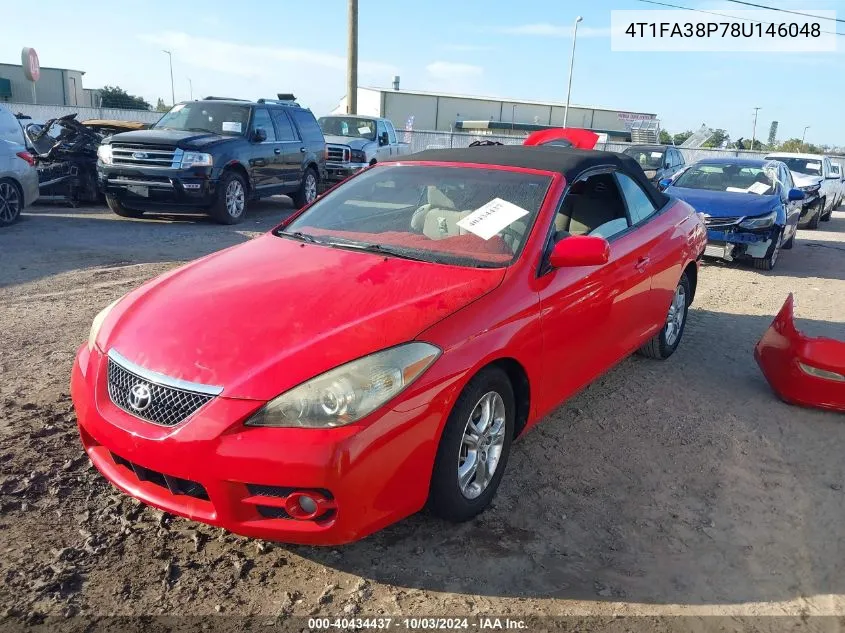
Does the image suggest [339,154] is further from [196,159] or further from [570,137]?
[570,137]

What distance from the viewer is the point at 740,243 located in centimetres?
900

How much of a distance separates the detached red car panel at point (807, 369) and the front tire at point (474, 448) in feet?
7.80

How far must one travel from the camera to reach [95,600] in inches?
97.2

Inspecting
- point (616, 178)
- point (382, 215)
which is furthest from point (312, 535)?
point (616, 178)

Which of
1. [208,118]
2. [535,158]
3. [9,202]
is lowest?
[9,202]

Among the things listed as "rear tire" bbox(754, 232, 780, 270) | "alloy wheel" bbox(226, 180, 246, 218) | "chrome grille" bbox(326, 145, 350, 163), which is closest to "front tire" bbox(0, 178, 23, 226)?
"alloy wheel" bbox(226, 180, 246, 218)

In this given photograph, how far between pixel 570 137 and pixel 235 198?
21.9ft

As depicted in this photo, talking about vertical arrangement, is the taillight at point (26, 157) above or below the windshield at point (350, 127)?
below

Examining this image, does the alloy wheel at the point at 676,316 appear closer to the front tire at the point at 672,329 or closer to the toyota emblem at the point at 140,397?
the front tire at the point at 672,329

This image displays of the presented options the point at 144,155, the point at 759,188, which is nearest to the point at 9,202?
the point at 144,155

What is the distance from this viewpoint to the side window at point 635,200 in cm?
456

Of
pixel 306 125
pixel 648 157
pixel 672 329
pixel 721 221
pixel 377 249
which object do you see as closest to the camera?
pixel 377 249

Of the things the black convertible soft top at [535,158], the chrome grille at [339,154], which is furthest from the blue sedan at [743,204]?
the chrome grille at [339,154]

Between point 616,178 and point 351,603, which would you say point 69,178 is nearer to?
point 616,178
